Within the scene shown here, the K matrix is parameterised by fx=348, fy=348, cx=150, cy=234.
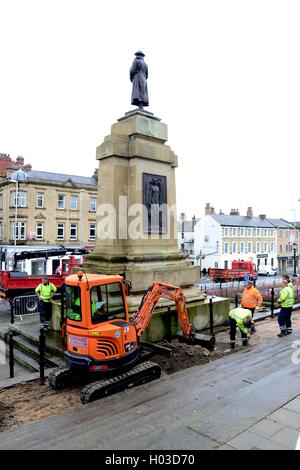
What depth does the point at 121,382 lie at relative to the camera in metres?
6.34

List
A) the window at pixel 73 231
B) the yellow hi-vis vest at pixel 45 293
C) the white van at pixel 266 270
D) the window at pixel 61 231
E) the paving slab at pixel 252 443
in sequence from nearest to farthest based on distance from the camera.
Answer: the paving slab at pixel 252 443 → the yellow hi-vis vest at pixel 45 293 → the window at pixel 61 231 → the window at pixel 73 231 → the white van at pixel 266 270

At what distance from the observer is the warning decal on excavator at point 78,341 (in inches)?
251

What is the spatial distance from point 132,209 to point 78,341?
4.98 meters

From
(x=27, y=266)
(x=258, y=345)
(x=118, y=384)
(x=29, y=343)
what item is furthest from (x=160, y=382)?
(x=27, y=266)

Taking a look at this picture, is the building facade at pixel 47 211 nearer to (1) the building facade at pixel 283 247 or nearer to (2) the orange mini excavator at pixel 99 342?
(2) the orange mini excavator at pixel 99 342

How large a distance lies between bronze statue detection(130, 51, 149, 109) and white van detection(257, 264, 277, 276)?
4883cm

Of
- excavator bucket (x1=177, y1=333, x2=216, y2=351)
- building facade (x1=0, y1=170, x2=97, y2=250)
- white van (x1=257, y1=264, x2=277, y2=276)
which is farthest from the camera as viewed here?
white van (x1=257, y1=264, x2=277, y2=276)

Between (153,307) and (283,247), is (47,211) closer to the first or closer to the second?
(153,307)

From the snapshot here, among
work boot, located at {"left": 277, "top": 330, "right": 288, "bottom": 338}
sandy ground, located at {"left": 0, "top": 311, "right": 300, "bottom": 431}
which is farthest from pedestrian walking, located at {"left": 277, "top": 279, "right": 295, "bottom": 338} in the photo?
sandy ground, located at {"left": 0, "top": 311, "right": 300, "bottom": 431}

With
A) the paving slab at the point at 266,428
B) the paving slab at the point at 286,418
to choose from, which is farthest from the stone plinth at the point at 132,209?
the paving slab at the point at 266,428

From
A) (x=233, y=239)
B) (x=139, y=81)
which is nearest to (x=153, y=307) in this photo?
(x=139, y=81)

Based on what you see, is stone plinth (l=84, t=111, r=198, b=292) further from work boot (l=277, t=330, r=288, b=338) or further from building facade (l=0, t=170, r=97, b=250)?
building facade (l=0, t=170, r=97, b=250)

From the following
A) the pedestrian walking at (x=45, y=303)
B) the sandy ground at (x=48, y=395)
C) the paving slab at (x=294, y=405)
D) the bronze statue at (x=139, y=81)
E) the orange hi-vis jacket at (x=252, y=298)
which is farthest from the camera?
the bronze statue at (x=139, y=81)

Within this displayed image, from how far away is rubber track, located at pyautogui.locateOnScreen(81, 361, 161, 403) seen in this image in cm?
596
